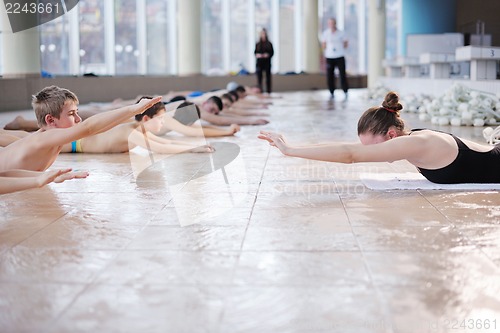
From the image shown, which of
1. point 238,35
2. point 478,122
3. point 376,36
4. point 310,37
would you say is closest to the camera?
point 478,122

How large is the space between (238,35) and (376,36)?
4.56m

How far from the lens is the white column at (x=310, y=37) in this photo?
23.9 metres

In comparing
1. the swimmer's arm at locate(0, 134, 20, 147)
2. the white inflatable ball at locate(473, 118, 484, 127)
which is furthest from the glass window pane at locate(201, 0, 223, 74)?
the swimmer's arm at locate(0, 134, 20, 147)

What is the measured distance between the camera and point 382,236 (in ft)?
10.2

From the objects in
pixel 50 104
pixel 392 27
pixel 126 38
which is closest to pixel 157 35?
pixel 126 38

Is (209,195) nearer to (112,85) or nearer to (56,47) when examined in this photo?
(112,85)

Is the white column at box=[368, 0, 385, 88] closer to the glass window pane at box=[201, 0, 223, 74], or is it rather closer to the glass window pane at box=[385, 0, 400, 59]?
the glass window pane at box=[385, 0, 400, 59]

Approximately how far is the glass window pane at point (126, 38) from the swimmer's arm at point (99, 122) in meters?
16.0

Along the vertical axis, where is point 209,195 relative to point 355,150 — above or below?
→ below

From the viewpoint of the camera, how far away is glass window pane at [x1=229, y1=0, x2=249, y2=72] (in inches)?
912

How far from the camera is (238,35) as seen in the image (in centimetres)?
2338

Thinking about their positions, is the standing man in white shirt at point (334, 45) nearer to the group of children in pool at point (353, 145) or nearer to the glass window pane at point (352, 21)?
the glass window pane at point (352, 21)

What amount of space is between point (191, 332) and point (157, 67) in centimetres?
1948

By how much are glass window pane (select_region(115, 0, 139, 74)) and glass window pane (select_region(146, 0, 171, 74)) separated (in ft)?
1.72
